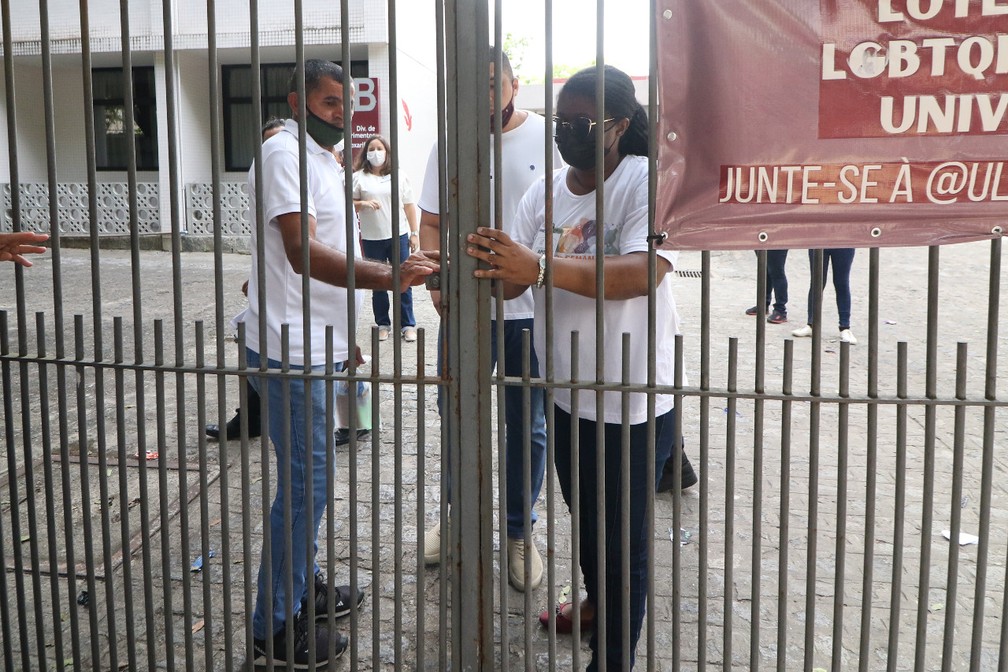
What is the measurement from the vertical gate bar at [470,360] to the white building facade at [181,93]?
13.3 metres

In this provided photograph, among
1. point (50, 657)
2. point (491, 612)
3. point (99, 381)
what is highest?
point (99, 381)

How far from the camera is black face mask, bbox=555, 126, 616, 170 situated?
279cm

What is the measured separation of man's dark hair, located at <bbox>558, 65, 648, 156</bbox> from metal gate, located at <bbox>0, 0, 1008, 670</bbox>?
0.96 ft

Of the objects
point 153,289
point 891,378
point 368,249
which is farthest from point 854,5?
point 153,289

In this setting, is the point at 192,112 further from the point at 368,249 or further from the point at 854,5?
the point at 854,5

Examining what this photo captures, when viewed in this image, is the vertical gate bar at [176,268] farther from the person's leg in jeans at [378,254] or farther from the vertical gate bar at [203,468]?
the person's leg in jeans at [378,254]

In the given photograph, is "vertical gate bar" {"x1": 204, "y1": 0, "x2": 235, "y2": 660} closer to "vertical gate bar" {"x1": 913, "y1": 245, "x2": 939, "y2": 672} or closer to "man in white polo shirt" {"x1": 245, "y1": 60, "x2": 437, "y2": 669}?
"man in white polo shirt" {"x1": 245, "y1": 60, "x2": 437, "y2": 669}

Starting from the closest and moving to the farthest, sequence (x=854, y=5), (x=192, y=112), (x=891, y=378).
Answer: (x=854, y=5), (x=891, y=378), (x=192, y=112)

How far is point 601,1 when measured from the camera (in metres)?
2.49

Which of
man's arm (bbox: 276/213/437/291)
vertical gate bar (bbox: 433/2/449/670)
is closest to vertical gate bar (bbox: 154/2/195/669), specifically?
man's arm (bbox: 276/213/437/291)

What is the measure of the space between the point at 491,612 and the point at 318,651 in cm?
94

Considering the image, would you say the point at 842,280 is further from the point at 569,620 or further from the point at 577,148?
the point at 577,148

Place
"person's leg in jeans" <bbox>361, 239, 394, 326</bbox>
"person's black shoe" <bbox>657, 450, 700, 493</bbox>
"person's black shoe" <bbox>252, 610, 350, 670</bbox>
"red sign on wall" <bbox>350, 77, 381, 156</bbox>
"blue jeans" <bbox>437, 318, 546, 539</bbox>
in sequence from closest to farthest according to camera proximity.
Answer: "person's black shoe" <bbox>252, 610, 350, 670</bbox> < "blue jeans" <bbox>437, 318, 546, 539</bbox> < "person's black shoe" <bbox>657, 450, 700, 493</bbox> < "person's leg in jeans" <bbox>361, 239, 394, 326</bbox> < "red sign on wall" <bbox>350, 77, 381, 156</bbox>

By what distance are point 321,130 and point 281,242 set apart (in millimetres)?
419
